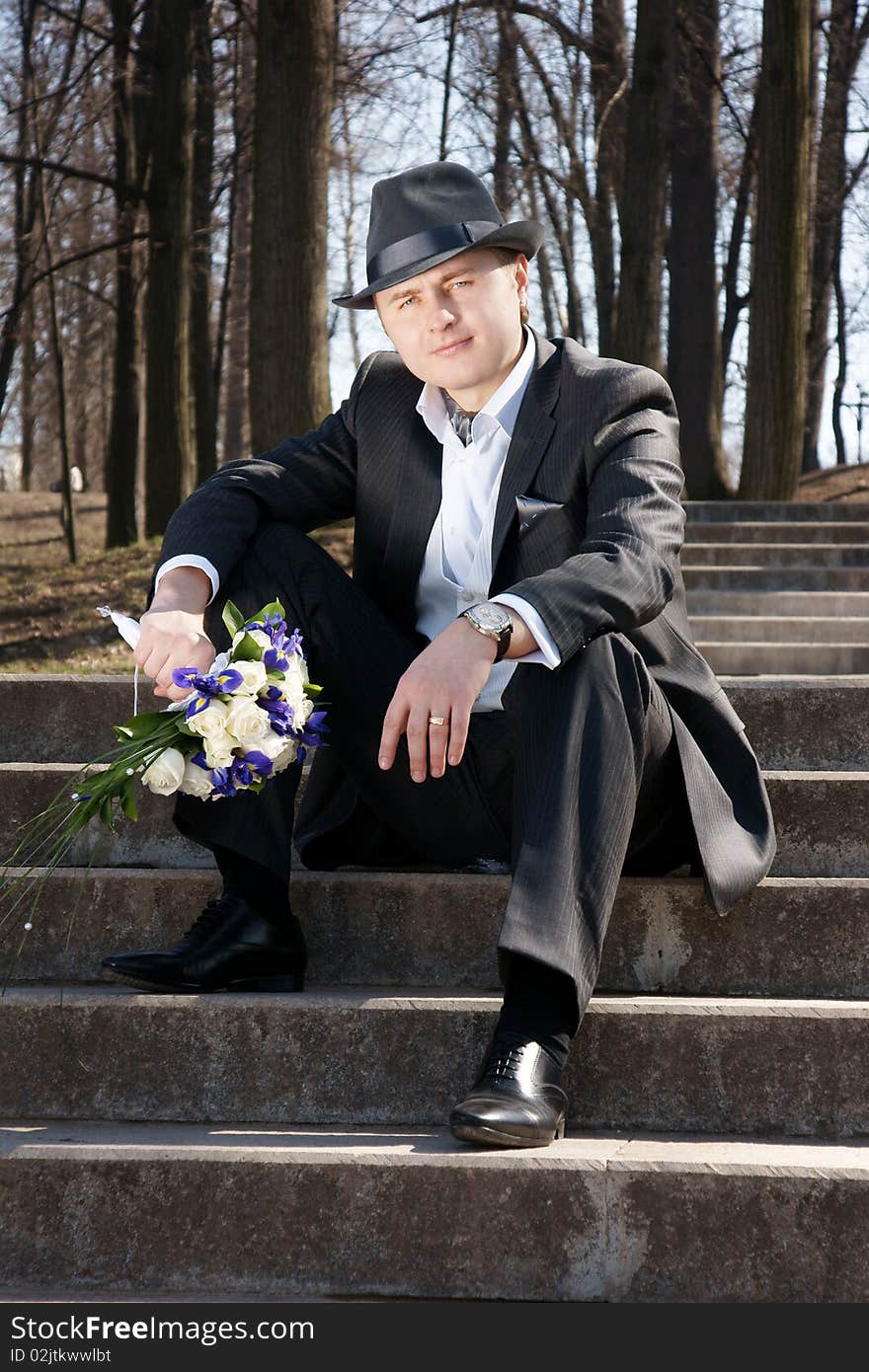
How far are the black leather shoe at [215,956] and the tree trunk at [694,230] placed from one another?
10.4 metres

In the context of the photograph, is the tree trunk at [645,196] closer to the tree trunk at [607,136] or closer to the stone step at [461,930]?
the tree trunk at [607,136]

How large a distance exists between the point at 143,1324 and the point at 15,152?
13283mm

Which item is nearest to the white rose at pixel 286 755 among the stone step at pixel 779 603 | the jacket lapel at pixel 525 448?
the jacket lapel at pixel 525 448

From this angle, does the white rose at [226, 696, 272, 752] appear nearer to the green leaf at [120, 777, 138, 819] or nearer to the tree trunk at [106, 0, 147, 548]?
the green leaf at [120, 777, 138, 819]

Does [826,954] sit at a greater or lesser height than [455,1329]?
greater

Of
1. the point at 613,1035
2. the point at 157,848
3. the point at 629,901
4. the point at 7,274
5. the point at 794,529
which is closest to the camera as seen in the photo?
the point at 613,1035

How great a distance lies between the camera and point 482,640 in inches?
93.4

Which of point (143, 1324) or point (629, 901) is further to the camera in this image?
point (629, 901)

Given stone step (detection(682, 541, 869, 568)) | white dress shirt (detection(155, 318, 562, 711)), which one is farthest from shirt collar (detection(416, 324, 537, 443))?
stone step (detection(682, 541, 869, 568))

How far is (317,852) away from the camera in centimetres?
305

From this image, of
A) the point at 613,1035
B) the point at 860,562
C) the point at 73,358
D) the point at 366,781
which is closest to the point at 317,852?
the point at 366,781

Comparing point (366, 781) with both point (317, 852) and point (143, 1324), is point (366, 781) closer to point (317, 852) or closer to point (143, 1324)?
point (317, 852)

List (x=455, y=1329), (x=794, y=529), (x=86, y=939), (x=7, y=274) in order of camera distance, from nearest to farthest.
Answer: (x=455, y=1329) < (x=86, y=939) < (x=794, y=529) < (x=7, y=274)

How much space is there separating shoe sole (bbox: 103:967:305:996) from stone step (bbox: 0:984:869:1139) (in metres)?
0.04
